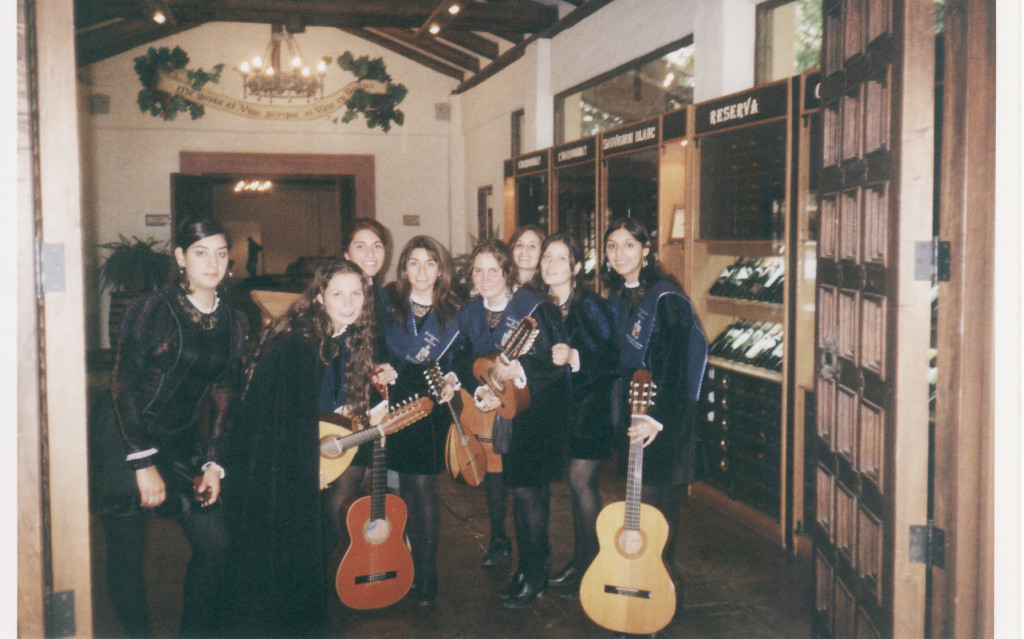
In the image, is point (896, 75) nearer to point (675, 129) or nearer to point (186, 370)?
point (186, 370)

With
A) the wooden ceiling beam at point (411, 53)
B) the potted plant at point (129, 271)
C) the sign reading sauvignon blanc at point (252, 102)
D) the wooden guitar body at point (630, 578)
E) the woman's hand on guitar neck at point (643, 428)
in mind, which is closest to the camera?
the wooden guitar body at point (630, 578)

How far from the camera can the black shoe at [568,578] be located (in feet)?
10.7

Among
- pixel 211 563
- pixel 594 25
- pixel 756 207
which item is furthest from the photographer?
pixel 594 25

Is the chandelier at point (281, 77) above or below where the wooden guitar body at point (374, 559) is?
above

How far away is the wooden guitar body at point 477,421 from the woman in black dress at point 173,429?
3.14 feet

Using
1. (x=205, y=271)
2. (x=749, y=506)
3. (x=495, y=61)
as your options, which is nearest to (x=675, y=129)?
(x=749, y=506)

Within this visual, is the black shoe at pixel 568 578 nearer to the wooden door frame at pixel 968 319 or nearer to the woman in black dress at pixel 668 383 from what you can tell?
the woman in black dress at pixel 668 383

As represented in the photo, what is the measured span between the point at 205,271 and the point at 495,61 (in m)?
7.02

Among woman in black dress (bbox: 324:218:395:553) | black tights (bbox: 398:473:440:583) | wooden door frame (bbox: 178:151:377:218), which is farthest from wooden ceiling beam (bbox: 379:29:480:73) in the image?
black tights (bbox: 398:473:440:583)

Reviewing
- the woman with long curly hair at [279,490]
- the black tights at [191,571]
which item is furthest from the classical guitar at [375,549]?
the black tights at [191,571]

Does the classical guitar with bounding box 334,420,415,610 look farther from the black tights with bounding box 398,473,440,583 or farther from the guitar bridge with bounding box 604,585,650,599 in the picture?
the guitar bridge with bounding box 604,585,650,599

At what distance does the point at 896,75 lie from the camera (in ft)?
6.83

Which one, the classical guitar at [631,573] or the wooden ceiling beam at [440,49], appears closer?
the classical guitar at [631,573]

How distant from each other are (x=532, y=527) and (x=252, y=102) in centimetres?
824
